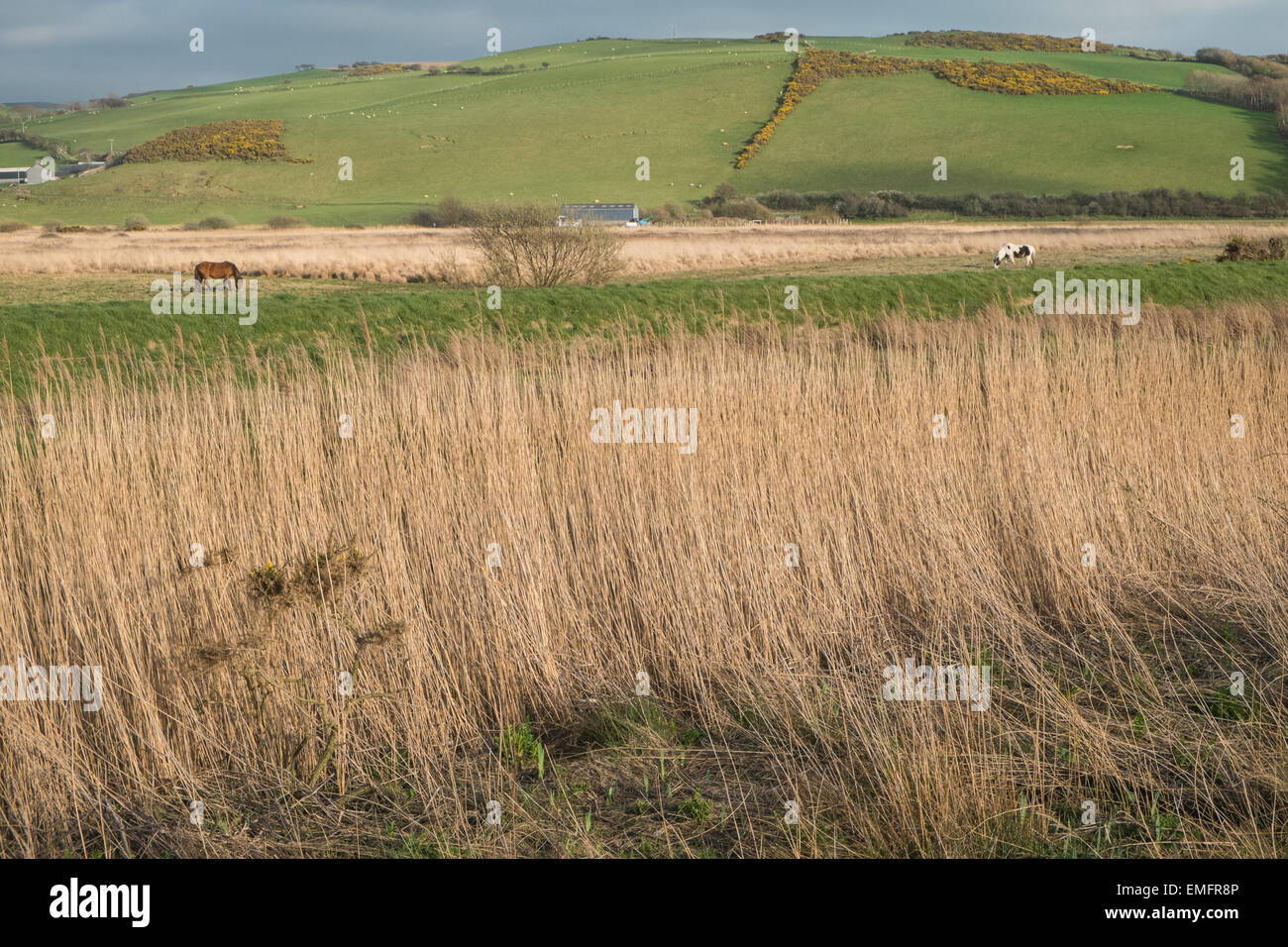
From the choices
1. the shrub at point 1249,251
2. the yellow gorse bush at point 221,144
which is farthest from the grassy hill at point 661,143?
the shrub at point 1249,251

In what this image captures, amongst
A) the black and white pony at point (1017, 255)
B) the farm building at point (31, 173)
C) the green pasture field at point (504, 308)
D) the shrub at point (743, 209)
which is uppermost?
the farm building at point (31, 173)

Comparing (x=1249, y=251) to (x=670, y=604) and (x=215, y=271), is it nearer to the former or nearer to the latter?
(x=215, y=271)

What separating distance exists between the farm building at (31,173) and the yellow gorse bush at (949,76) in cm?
4689

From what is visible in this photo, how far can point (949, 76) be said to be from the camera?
82.4m

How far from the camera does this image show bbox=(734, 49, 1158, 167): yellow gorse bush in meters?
78.3

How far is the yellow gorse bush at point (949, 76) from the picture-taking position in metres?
78.3

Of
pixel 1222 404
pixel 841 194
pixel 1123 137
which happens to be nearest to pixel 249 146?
pixel 841 194

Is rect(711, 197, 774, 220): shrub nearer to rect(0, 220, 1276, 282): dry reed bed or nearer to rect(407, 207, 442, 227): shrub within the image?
rect(0, 220, 1276, 282): dry reed bed

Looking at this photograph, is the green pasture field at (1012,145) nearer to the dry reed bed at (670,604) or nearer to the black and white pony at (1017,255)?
the black and white pony at (1017,255)

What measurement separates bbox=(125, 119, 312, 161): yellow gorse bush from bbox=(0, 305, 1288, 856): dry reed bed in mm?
72543

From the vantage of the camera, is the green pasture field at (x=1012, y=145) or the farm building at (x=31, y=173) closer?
the green pasture field at (x=1012, y=145)

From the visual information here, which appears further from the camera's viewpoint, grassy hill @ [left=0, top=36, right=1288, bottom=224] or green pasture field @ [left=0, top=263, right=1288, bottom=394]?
grassy hill @ [left=0, top=36, right=1288, bottom=224]

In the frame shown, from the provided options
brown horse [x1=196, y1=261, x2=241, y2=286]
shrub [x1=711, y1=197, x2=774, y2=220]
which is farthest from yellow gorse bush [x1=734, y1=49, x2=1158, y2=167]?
brown horse [x1=196, y1=261, x2=241, y2=286]

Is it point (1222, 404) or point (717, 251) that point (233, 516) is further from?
point (717, 251)
